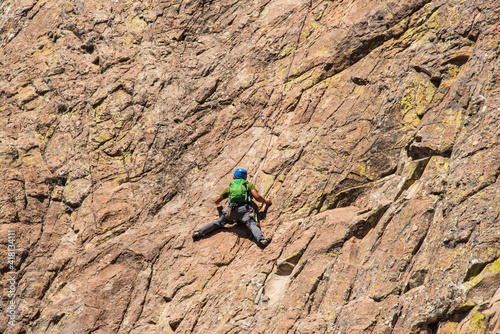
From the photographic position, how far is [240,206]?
46.1 ft

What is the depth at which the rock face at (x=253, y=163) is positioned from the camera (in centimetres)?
1099

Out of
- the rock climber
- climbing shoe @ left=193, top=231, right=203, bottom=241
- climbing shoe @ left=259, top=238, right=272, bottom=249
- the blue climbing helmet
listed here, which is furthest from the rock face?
the blue climbing helmet

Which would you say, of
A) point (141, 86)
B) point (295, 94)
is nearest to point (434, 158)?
point (295, 94)

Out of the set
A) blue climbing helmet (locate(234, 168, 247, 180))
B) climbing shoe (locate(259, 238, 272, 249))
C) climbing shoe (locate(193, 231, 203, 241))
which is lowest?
climbing shoe (locate(259, 238, 272, 249))

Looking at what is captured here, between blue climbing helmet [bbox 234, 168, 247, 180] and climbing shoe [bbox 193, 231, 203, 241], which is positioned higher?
blue climbing helmet [bbox 234, 168, 247, 180]

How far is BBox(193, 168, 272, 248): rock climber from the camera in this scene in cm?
1388

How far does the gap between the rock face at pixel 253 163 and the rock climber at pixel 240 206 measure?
40 centimetres

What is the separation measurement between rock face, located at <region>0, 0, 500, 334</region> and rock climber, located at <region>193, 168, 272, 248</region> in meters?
0.40

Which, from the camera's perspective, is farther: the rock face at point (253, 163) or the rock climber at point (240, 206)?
the rock climber at point (240, 206)

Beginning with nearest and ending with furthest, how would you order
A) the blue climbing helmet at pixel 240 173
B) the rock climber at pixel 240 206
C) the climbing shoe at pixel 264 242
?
the climbing shoe at pixel 264 242, the rock climber at pixel 240 206, the blue climbing helmet at pixel 240 173

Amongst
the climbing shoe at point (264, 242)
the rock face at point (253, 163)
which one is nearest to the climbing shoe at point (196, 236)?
the rock face at point (253, 163)

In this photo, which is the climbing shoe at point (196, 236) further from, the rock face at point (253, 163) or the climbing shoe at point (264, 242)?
the climbing shoe at point (264, 242)

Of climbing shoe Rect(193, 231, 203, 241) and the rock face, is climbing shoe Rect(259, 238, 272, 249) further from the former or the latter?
climbing shoe Rect(193, 231, 203, 241)

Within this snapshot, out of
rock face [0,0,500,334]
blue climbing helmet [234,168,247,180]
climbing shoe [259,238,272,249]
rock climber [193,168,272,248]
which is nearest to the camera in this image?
rock face [0,0,500,334]
